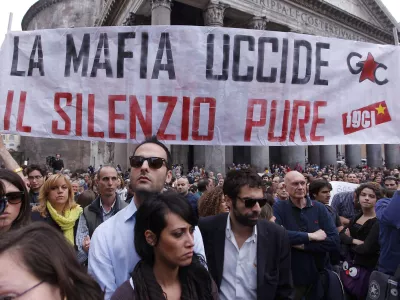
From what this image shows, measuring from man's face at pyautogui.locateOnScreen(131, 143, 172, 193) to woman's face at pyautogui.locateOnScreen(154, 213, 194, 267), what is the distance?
41 cm

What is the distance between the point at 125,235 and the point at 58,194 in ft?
6.49

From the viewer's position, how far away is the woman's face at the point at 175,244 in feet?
5.68

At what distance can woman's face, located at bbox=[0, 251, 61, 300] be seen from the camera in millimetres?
876

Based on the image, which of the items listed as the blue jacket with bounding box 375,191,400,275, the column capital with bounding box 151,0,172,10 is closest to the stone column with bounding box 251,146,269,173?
the column capital with bounding box 151,0,172,10

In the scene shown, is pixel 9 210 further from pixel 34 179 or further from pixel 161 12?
pixel 161 12

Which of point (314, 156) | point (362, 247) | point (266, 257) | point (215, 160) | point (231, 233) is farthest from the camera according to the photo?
point (314, 156)

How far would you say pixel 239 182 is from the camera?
259 cm

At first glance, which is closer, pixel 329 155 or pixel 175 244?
pixel 175 244

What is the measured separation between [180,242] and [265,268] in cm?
92

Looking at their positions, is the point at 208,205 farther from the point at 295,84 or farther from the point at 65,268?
the point at 65,268

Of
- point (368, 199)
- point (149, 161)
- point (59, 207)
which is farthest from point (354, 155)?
point (149, 161)

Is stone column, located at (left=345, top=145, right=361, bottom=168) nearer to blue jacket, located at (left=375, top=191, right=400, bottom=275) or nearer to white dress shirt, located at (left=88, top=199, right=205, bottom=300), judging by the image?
blue jacket, located at (left=375, top=191, right=400, bottom=275)

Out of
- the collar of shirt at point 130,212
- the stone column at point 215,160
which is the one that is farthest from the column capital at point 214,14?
the collar of shirt at point 130,212

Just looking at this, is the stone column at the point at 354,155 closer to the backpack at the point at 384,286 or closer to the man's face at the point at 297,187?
the man's face at the point at 297,187
